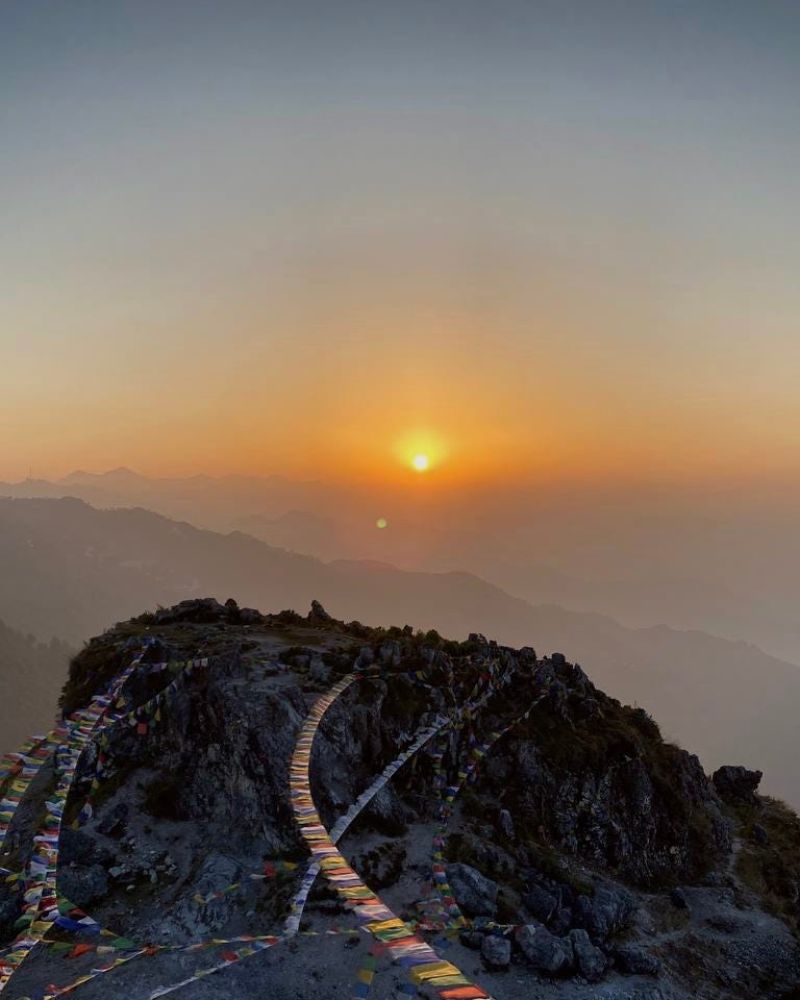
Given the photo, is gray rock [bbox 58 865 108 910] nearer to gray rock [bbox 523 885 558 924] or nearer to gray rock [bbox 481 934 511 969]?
gray rock [bbox 481 934 511 969]

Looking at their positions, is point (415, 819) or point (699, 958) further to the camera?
point (415, 819)

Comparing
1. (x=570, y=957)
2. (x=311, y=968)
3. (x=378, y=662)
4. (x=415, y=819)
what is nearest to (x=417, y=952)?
(x=311, y=968)

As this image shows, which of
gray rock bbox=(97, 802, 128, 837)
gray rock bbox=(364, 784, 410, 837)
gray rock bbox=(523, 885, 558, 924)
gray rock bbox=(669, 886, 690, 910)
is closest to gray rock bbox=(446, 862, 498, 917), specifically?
gray rock bbox=(523, 885, 558, 924)

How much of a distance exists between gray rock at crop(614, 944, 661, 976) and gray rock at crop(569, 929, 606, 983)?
0.89 metres

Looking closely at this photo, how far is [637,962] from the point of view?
26.7m

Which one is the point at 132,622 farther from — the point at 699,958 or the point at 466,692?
the point at 699,958

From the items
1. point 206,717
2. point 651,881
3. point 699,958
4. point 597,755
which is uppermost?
point 597,755

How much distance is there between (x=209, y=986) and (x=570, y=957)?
15.7 metres

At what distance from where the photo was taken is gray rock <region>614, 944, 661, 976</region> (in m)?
26.6

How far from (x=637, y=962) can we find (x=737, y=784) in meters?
29.8

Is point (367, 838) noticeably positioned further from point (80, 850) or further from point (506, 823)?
point (80, 850)

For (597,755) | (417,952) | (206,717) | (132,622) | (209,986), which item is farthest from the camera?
(132,622)

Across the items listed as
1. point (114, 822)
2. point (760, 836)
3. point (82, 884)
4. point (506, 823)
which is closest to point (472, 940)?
point (506, 823)

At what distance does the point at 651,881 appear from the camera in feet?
116
